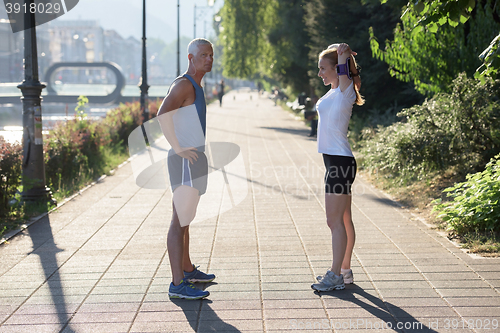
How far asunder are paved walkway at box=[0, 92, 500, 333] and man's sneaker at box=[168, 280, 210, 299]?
2.5 inches

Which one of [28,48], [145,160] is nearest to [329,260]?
[28,48]

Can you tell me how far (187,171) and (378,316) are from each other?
67.6 inches

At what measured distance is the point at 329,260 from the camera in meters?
5.42

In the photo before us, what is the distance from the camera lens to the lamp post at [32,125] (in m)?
8.00

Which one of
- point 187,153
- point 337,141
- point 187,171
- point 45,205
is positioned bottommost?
point 45,205

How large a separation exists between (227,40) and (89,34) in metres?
147

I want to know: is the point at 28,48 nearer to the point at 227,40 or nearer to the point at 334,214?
the point at 334,214

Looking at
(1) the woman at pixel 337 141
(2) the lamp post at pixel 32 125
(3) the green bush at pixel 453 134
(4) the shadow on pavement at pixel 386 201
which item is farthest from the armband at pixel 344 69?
(2) the lamp post at pixel 32 125

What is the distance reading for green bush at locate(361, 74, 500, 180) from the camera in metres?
8.02

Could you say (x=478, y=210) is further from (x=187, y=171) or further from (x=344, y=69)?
(x=187, y=171)

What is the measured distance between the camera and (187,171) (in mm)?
4273

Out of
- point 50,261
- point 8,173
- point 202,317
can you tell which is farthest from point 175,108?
point 8,173

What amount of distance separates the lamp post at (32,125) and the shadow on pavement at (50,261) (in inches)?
28.8

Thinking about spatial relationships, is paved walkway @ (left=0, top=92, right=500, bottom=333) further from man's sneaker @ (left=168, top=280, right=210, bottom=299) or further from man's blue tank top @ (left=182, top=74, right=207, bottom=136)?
man's blue tank top @ (left=182, top=74, right=207, bottom=136)
